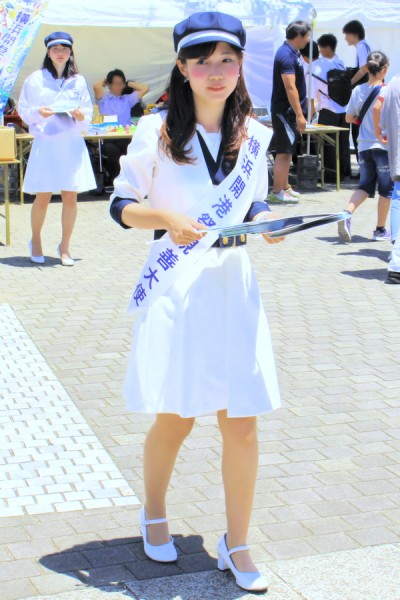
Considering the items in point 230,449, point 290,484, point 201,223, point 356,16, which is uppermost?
point 356,16

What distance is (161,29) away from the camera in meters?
15.6

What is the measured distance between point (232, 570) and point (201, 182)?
52.2 inches

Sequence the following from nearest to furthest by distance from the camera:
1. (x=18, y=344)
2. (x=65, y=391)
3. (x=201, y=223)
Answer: (x=201, y=223), (x=65, y=391), (x=18, y=344)

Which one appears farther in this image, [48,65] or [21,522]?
[48,65]

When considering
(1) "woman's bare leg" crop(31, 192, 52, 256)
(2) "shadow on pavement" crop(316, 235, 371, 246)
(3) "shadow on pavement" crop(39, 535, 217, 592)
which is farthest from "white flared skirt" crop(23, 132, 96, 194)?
(3) "shadow on pavement" crop(39, 535, 217, 592)

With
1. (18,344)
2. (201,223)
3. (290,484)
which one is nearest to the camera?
(201,223)

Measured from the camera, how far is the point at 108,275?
28.5 feet

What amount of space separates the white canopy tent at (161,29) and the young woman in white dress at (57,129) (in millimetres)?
5506

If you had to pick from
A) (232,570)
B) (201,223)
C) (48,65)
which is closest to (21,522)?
(232,570)

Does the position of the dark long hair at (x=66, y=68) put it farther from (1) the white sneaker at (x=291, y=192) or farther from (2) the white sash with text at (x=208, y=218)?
(2) the white sash with text at (x=208, y=218)

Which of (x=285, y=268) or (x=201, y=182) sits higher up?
(x=201, y=182)

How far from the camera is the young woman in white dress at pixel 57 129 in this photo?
863 cm

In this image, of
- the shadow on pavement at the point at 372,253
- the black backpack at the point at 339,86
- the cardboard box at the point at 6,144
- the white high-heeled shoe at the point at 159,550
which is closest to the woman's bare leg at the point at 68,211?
the cardboard box at the point at 6,144

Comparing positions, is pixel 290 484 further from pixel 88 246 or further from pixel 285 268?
pixel 88 246
